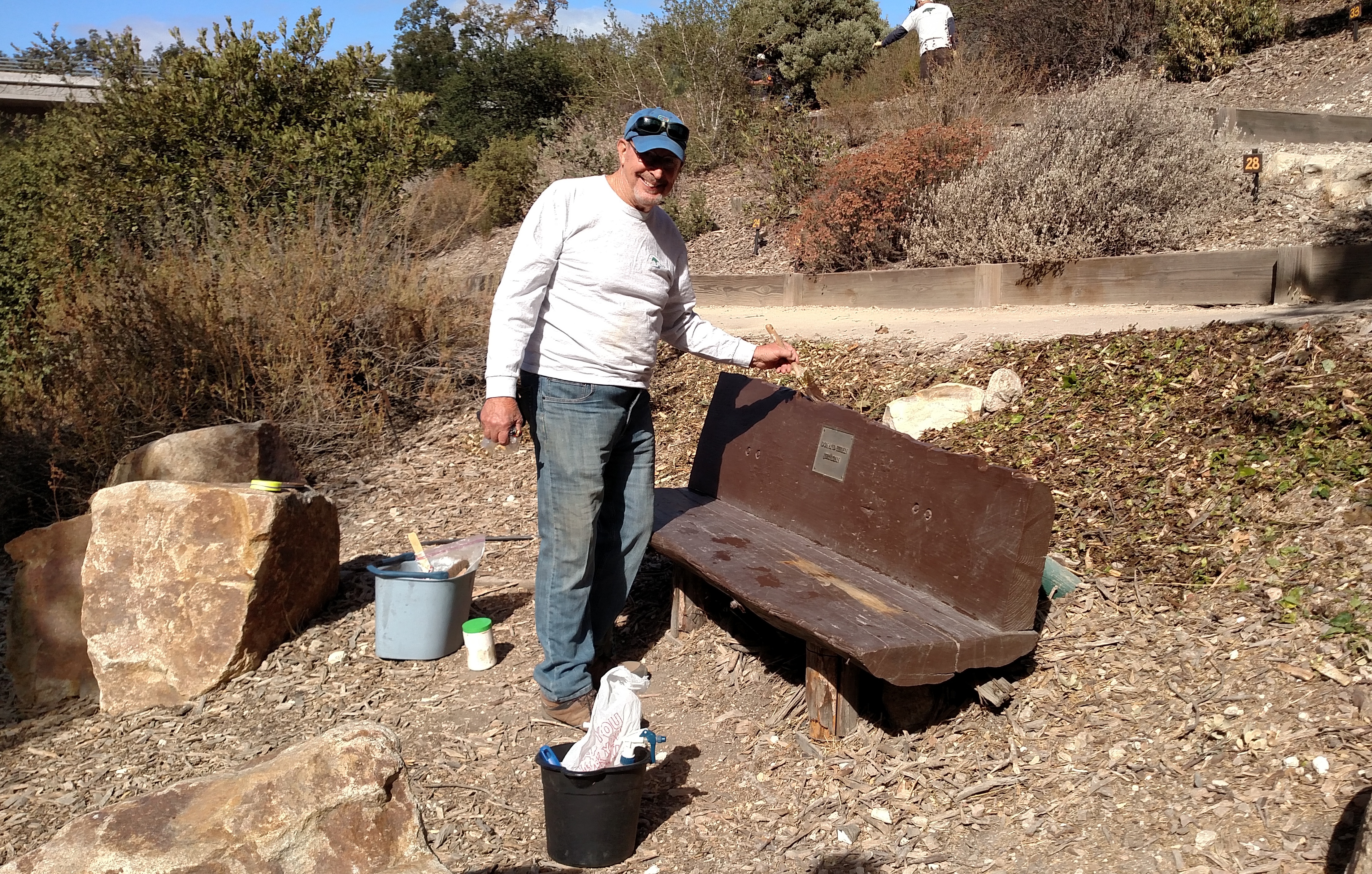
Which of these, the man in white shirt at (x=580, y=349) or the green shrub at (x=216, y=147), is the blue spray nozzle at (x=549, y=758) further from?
the green shrub at (x=216, y=147)

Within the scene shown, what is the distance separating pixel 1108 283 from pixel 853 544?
4377 millimetres

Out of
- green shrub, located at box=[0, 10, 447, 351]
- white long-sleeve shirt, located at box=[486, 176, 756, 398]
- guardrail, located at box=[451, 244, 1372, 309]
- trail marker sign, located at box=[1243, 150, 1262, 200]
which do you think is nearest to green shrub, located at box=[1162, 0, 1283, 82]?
trail marker sign, located at box=[1243, 150, 1262, 200]

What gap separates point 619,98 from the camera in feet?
61.6

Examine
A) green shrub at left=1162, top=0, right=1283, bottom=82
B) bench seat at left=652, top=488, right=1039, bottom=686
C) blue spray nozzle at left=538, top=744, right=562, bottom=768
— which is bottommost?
blue spray nozzle at left=538, top=744, right=562, bottom=768

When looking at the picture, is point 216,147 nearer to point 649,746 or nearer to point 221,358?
point 221,358

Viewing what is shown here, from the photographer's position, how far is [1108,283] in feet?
24.5

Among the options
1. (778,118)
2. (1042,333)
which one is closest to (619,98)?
(778,118)

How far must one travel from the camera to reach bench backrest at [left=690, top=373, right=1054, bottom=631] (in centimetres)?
329

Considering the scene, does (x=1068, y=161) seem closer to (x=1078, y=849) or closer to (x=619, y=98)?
(x=1078, y=849)

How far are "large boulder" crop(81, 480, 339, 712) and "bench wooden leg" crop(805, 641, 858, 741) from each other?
2.43 metres

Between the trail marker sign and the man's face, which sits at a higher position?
the man's face

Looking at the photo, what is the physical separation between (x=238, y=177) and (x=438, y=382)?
119 inches

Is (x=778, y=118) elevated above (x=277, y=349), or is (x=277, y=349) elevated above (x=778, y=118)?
(x=778, y=118)

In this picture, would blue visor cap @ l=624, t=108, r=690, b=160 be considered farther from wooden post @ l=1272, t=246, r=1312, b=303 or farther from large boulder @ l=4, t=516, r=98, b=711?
wooden post @ l=1272, t=246, r=1312, b=303
